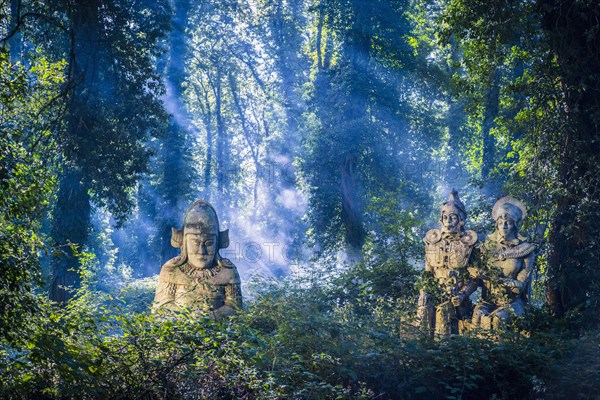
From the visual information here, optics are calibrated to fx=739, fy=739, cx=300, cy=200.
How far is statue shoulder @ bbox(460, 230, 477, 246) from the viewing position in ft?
45.0

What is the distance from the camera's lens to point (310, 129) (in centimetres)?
2900

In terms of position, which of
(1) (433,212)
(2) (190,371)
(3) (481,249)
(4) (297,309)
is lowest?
(2) (190,371)

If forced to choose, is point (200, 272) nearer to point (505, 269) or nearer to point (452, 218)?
point (452, 218)

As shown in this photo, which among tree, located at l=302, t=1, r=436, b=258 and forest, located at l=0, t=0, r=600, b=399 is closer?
forest, located at l=0, t=0, r=600, b=399

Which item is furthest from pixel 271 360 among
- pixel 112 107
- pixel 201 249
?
pixel 112 107

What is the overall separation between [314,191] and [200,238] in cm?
1443

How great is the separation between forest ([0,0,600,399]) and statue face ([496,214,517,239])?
507 mm

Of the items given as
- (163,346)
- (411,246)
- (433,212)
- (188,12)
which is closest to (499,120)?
(411,246)

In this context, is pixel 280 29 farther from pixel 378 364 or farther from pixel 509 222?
pixel 378 364

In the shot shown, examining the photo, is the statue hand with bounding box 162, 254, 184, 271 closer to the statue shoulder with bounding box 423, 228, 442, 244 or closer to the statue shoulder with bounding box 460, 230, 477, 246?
the statue shoulder with bounding box 423, 228, 442, 244

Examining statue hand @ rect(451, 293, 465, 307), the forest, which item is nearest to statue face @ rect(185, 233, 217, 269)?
the forest

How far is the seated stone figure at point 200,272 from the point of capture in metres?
12.7

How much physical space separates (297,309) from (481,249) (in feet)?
14.2

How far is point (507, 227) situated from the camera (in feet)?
44.0
